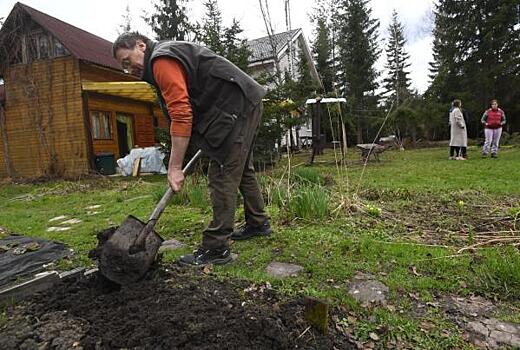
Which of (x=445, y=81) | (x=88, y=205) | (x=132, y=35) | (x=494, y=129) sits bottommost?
(x=88, y=205)

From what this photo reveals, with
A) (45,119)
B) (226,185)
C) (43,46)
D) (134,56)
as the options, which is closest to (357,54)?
(43,46)

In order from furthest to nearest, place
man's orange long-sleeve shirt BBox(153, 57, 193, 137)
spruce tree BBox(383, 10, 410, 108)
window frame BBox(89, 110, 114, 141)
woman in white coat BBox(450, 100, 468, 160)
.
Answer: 1. spruce tree BBox(383, 10, 410, 108)
2. window frame BBox(89, 110, 114, 141)
3. woman in white coat BBox(450, 100, 468, 160)
4. man's orange long-sleeve shirt BBox(153, 57, 193, 137)

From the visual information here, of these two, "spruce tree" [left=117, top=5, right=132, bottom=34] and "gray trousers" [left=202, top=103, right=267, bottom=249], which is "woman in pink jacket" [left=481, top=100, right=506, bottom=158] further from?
"spruce tree" [left=117, top=5, right=132, bottom=34]

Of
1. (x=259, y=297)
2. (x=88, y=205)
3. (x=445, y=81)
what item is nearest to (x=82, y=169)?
(x=88, y=205)

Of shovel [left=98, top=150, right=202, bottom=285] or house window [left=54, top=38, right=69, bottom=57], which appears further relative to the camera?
house window [left=54, top=38, right=69, bottom=57]

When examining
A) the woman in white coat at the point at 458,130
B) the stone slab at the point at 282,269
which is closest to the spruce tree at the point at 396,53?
the woman in white coat at the point at 458,130

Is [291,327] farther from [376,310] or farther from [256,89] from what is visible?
[256,89]

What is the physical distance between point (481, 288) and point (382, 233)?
37.4 inches

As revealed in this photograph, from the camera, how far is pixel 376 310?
163 cm

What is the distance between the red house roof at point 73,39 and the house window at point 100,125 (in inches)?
66.0

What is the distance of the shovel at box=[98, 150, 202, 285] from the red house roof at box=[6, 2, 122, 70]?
1096 cm

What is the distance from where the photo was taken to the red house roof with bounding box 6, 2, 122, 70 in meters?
11.4

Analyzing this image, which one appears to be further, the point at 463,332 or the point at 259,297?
the point at 259,297

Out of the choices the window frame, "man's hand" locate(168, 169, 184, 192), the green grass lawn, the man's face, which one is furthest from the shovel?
the window frame
